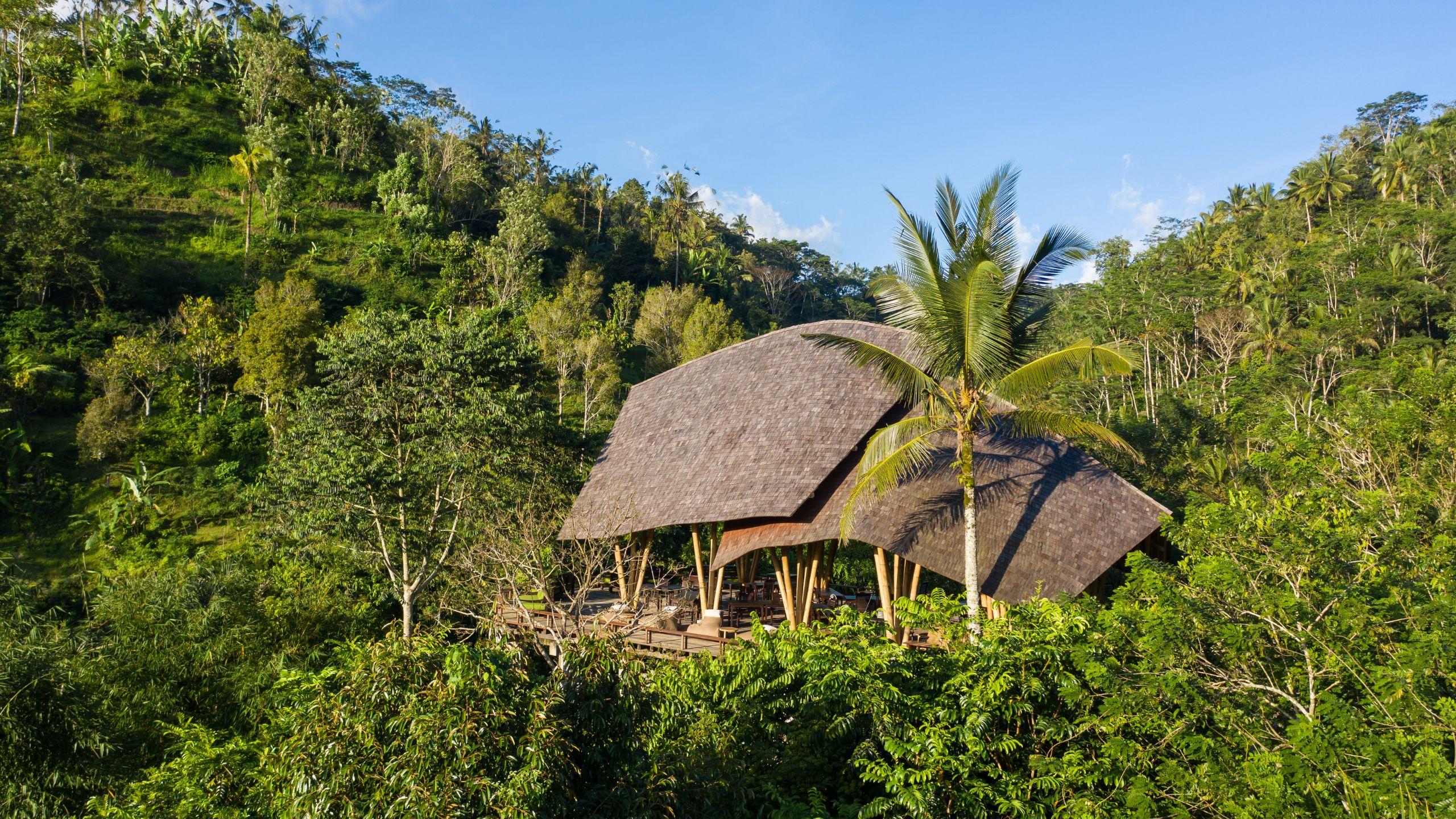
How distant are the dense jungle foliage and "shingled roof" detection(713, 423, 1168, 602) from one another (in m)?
1.21

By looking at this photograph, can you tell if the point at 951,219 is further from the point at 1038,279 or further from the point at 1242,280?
the point at 1242,280

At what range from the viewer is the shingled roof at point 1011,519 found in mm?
12484

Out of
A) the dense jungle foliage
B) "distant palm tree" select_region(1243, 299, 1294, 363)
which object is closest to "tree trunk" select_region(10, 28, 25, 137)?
the dense jungle foliage

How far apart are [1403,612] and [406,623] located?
48.5 ft

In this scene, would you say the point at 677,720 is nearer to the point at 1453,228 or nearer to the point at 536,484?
the point at 536,484

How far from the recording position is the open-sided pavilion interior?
12852 millimetres

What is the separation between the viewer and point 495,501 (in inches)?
707

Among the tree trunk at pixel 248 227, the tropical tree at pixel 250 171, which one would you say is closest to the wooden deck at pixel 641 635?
the tree trunk at pixel 248 227

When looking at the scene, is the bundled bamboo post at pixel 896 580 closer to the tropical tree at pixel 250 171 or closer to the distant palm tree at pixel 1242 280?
the tropical tree at pixel 250 171

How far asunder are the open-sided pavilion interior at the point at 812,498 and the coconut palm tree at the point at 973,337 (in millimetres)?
1433

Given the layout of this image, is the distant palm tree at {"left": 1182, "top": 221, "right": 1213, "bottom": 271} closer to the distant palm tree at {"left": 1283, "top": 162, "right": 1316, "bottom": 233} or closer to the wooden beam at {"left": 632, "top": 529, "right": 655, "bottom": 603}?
the distant palm tree at {"left": 1283, "top": 162, "right": 1316, "bottom": 233}

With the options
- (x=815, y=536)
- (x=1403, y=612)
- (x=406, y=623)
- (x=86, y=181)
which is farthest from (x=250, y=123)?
(x=1403, y=612)

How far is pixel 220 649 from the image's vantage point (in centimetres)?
1359

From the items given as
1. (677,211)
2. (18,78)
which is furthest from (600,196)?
(18,78)
